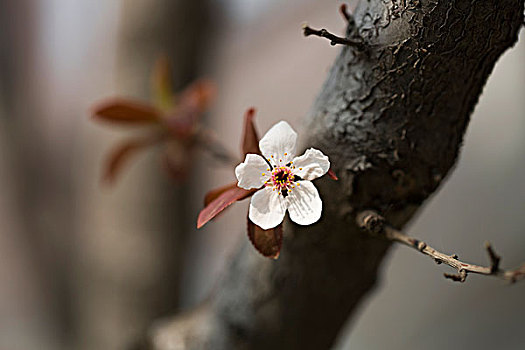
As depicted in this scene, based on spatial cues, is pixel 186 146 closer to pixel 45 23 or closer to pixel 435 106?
pixel 435 106

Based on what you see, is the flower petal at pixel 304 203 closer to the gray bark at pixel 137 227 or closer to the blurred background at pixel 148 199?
the blurred background at pixel 148 199

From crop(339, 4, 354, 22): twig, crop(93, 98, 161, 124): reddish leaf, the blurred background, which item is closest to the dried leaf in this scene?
crop(339, 4, 354, 22): twig

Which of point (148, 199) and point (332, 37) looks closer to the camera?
point (332, 37)

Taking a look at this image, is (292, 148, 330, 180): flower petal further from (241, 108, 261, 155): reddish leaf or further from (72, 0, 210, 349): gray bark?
(72, 0, 210, 349): gray bark

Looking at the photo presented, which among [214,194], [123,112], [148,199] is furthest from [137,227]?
[214,194]

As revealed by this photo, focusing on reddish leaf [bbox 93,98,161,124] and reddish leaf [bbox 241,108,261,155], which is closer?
reddish leaf [bbox 241,108,261,155]

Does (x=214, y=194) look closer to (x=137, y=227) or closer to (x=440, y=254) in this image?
(x=440, y=254)
